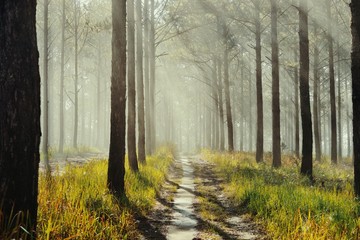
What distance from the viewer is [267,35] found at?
25141mm

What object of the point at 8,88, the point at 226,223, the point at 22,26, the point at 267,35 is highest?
the point at 267,35

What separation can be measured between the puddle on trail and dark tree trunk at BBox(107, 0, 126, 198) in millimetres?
1351

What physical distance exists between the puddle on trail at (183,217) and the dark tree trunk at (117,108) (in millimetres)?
1351

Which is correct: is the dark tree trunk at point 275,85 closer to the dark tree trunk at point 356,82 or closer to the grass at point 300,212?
the grass at point 300,212

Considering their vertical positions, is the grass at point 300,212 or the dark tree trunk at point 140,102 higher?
the dark tree trunk at point 140,102

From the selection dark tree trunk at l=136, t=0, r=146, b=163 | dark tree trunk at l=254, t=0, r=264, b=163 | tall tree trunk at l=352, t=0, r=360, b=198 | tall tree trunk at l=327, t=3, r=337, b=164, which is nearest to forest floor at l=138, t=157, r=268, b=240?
tall tree trunk at l=352, t=0, r=360, b=198

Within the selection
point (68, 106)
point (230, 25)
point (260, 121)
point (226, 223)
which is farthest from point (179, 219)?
point (68, 106)

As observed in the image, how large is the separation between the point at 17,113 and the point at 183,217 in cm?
472

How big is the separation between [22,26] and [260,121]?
49.2ft

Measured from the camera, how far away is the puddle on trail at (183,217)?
6309 mm

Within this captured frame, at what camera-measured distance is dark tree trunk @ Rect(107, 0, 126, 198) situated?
8.35 metres

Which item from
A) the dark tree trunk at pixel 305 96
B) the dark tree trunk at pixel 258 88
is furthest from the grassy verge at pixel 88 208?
the dark tree trunk at pixel 258 88

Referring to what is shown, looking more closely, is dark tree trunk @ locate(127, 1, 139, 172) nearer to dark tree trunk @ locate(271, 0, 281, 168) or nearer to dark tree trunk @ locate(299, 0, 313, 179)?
dark tree trunk @ locate(299, 0, 313, 179)

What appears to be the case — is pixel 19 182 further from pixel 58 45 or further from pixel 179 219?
pixel 58 45
